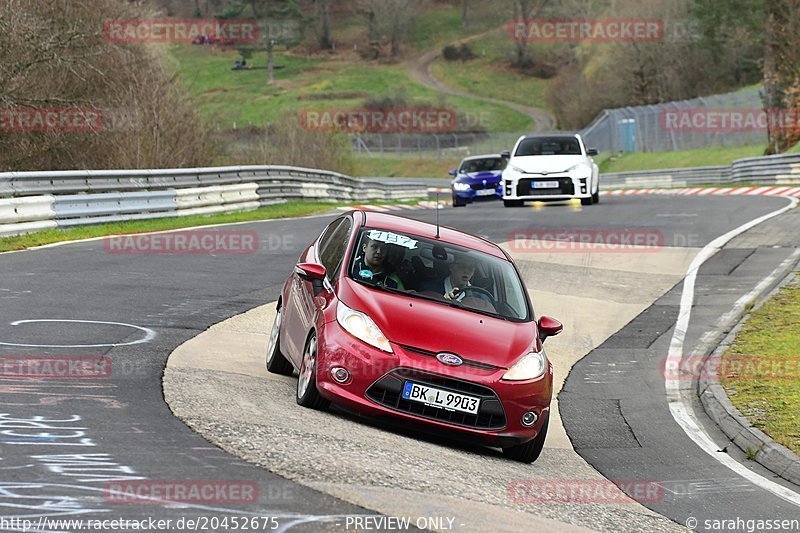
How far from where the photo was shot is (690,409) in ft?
36.5

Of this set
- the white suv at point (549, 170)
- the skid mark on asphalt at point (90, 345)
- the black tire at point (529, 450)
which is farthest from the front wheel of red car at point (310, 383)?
the white suv at point (549, 170)

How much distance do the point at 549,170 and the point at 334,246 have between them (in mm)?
18689

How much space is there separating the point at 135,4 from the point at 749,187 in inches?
844

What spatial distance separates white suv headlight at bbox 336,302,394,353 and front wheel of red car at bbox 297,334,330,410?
11.5 inches

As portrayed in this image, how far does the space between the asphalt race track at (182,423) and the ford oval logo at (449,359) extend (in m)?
0.60

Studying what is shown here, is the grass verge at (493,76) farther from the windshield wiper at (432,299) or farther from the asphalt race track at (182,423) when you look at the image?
the windshield wiper at (432,299)

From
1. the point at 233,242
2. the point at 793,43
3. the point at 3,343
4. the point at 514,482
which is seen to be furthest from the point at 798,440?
the point at 793,43

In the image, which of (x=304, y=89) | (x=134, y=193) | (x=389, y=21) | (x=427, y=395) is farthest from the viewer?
(x=389, y=21)

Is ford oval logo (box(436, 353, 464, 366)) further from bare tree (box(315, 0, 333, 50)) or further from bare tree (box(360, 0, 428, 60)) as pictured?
bare tree (box(315, 0, 333, 50))

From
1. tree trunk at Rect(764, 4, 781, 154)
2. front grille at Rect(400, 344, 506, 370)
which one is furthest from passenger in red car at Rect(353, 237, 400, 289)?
tree trunk at Rect(764, 4, 781, 154)

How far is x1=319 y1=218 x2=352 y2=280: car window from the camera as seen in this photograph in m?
9.51

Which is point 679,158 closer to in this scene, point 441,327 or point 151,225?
point 151,225

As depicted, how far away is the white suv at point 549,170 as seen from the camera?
28.2 m

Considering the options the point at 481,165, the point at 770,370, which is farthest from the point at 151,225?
the point at 481,165
